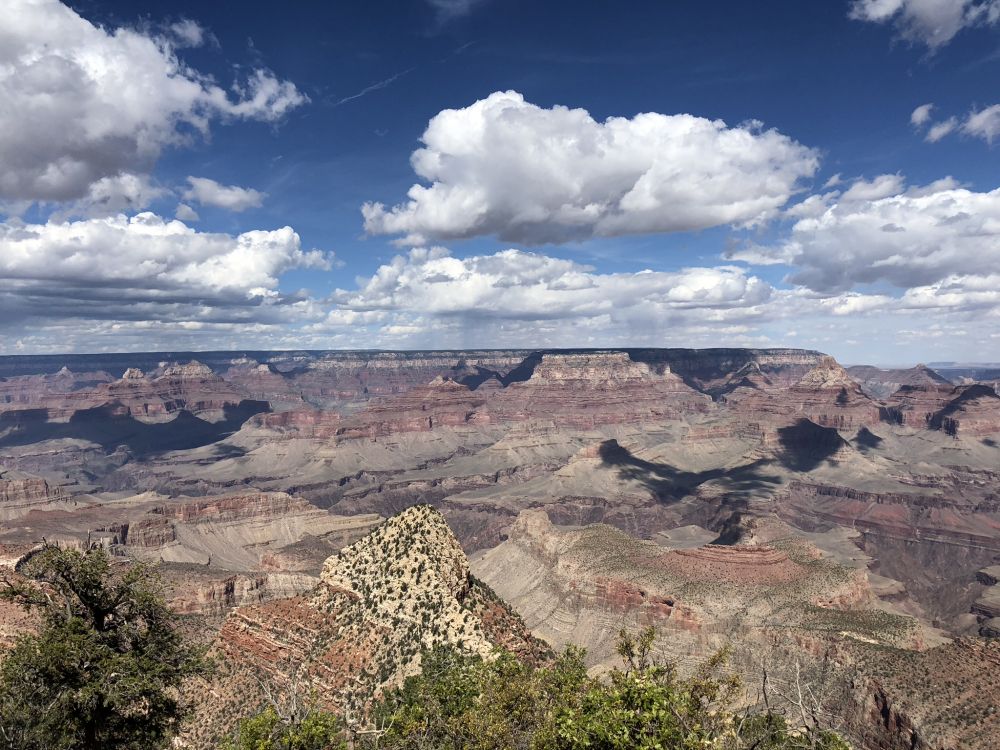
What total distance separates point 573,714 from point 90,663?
2275cm

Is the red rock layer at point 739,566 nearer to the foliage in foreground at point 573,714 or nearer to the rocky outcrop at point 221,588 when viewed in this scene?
the rocky outcrop at point 221,588

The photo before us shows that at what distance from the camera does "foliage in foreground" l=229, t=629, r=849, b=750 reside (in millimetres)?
24062

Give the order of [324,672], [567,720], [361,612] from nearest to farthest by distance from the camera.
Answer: [567,720] < [324,672] < [361,612]

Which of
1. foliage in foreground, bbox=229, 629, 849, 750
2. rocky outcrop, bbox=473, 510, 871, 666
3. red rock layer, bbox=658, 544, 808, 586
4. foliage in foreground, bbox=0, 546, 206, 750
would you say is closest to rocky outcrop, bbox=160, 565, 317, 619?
rocky outcrop, bbox=473, 510, 871, 666

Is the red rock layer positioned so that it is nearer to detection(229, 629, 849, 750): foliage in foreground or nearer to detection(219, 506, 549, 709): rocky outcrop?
detection(219, 506, 549, 709): rocky outcrop

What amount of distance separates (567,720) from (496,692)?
357 inches

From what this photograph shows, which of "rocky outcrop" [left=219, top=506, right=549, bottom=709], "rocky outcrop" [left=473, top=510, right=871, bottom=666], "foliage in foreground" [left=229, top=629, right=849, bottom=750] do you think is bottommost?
"rocky outcrop" [left=473, top=510, right=871, bottom=666]

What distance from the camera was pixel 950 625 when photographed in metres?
138

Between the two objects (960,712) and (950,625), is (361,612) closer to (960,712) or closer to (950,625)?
(960,712)

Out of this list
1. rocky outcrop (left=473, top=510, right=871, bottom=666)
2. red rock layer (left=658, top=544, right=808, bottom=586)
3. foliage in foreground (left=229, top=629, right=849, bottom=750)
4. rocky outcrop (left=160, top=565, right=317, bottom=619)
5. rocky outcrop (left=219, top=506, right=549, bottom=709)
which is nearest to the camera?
foliage in foreground (left=229, top=629, right=849, bottom=750)

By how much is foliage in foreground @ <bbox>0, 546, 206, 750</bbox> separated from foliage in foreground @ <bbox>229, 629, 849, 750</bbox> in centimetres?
547

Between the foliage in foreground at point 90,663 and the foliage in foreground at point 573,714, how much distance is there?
547 centimetres

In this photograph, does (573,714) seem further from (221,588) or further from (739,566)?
(739,566)

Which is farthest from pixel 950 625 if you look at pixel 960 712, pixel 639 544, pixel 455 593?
pixel 455 593
